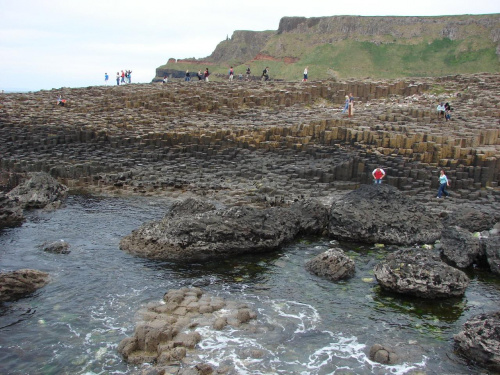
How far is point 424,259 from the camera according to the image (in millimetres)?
13656

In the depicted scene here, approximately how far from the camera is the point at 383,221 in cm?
1733

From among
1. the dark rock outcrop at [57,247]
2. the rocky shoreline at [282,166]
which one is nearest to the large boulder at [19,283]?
the rocky shoreline at [282,166]

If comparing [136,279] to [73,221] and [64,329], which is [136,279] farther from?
[73,221]

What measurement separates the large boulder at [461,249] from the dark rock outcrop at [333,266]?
133 inches

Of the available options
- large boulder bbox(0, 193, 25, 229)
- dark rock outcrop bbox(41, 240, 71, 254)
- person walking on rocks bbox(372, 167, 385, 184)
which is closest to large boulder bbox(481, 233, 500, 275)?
person walking on rocks bbox(372, 167, 385, 184)

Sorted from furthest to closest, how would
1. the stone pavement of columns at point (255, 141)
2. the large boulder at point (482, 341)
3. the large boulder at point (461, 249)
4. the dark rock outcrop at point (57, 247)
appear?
the stone pavement of columns at point (255, 141) < the dark rock outcrop at point (57, 247) < the large boulder at point (461, 249) < the large boulder at point (482, 341)

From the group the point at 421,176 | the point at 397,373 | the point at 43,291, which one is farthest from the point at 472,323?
the point at 421,176

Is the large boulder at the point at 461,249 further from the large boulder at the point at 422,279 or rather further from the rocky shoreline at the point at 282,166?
the large boulder at the point at 422,279

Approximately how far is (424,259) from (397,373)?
4687 mm

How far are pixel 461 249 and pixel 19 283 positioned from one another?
13.3 meters

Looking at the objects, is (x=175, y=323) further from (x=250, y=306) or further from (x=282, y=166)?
(x=282, y=166)

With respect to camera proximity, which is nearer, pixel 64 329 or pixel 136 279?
pixel 64 329

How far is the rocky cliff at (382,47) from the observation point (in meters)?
67.7

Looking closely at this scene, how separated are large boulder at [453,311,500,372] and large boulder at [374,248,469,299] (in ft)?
7.02
